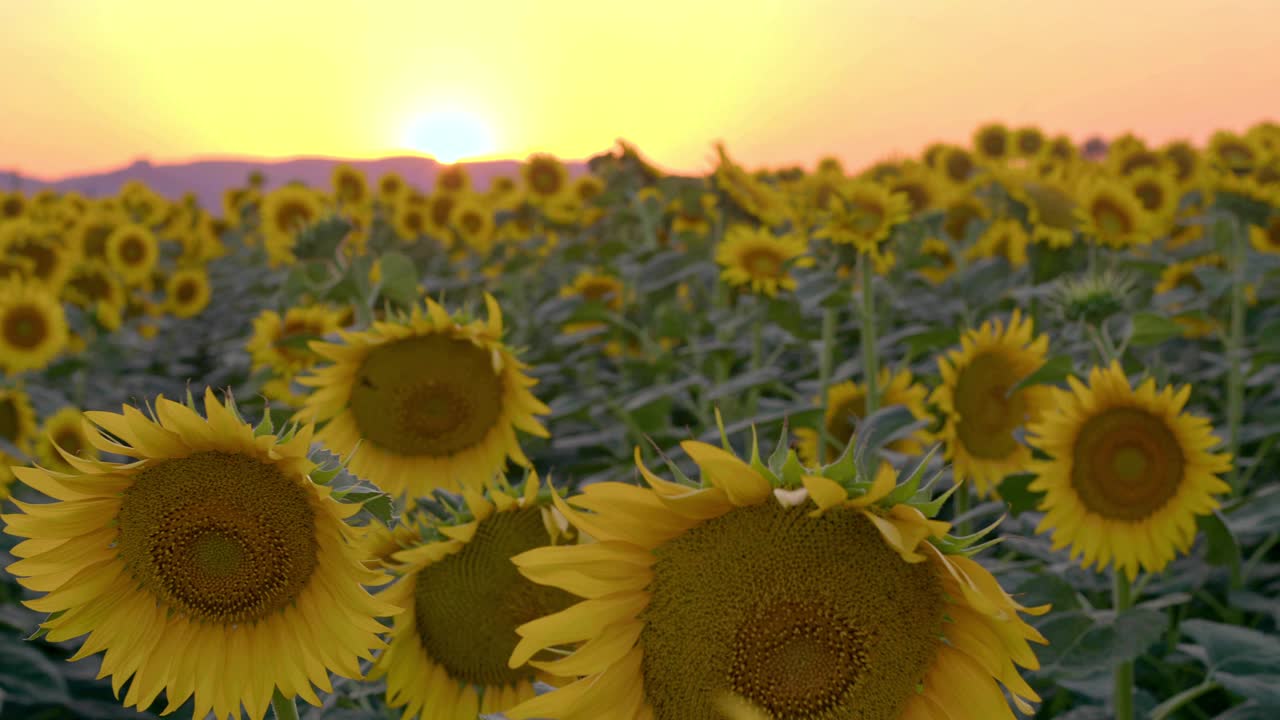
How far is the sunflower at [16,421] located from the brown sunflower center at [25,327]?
4.02ft

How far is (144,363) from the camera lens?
9.45 m

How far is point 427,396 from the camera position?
2840 millimetres

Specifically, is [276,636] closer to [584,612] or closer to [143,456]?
[143,456]

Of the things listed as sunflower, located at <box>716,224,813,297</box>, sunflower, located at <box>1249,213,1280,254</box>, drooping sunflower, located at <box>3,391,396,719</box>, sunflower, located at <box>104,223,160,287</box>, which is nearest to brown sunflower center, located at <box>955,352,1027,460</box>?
sunflower, located at <box>716,224,813,297</box>

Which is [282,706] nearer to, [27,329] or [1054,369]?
[1054,369]

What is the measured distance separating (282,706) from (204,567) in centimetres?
29

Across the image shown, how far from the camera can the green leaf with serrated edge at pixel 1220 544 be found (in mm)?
2906

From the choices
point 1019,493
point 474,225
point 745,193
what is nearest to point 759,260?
point 745,193

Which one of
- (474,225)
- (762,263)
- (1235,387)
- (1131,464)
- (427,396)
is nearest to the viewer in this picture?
(427,396)

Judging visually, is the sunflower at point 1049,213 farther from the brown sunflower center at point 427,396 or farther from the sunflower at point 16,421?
the sunflower at point 16,421

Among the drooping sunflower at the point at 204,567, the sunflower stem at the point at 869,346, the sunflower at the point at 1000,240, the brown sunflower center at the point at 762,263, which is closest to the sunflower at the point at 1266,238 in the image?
the sunflower at the point at 1000,240

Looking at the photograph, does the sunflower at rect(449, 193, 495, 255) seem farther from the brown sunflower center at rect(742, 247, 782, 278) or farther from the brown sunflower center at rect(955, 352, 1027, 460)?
the brown sunflower center at rect(955, 352, 1027, 460)

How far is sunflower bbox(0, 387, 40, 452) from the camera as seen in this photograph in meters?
5.57

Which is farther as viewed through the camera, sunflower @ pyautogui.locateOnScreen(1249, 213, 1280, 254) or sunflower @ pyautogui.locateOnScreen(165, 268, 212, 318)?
sunflower @ pyautogui.locateOnScreen(165, 268, 212, 318)
